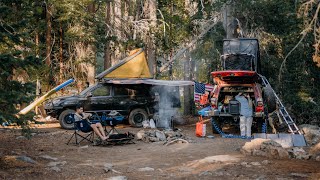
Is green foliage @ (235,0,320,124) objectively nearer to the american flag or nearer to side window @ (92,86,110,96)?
the american flag

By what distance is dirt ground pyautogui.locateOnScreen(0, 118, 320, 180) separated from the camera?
23.5 ft

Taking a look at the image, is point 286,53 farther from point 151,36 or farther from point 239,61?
point 151,36

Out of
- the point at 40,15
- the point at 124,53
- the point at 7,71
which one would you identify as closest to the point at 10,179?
the point at 7,71

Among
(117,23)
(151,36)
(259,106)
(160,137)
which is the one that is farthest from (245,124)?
(117,23)

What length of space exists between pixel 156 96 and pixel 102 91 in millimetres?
2200

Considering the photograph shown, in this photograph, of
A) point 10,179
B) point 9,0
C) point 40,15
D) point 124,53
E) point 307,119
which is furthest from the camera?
point 124,53

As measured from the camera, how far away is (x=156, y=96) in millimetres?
15719

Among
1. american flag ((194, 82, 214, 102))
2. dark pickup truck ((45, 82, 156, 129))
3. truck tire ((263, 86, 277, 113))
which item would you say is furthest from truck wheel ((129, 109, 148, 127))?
truck tire ((263, 86, 277, 113))

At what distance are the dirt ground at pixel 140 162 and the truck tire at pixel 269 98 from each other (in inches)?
124

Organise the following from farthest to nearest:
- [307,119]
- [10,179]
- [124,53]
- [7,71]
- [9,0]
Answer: [124,53] → [307,119] → [9,0] → [7,71] → [10,179]

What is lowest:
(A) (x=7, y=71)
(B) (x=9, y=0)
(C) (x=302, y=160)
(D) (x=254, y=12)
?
(C) (x=302, y=160)

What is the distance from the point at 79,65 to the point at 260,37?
360 inches

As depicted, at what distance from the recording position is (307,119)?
16.2 meters

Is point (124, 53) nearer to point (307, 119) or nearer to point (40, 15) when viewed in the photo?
point (40, 15)
